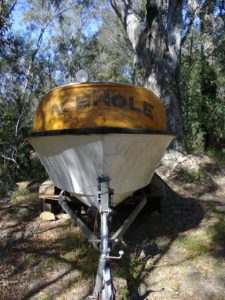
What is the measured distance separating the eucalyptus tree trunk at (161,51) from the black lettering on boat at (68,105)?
427cm

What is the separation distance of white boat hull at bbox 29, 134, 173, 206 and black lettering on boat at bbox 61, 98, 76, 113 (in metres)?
0.34

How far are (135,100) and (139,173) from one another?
77cm

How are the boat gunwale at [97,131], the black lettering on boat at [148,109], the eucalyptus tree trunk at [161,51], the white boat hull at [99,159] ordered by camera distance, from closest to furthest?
1. the boat gunwale at [97,131]
2. the white boat hull at [99,159]
3. the black lettering on boat at [148,109]
4. the eucalyptus tree trunk at [161,51]

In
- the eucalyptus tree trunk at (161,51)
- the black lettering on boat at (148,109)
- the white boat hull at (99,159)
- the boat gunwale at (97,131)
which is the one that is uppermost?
the eucalyptus tree trunk at (161,51)

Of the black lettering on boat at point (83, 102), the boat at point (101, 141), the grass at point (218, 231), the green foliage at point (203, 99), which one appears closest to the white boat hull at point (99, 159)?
the boat at point (101, 141)

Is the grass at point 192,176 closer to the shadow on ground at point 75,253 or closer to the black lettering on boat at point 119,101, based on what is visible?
the shadow on ground at point 75,253

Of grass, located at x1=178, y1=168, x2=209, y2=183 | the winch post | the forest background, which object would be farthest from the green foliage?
the winch post

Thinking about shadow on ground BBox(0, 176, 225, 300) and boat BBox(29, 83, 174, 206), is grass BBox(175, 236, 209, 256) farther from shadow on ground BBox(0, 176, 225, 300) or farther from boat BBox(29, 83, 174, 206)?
boat BBox(29, 83, 174, 206)

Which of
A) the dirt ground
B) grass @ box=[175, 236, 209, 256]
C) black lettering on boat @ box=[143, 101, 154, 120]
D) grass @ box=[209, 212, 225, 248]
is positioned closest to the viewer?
the dirt ground

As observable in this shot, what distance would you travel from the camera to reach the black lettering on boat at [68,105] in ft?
13.9

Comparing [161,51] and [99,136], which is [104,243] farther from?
[161,51]

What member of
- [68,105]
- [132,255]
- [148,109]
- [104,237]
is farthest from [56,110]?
[132,255]

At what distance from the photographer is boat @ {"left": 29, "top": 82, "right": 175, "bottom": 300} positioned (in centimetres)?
391

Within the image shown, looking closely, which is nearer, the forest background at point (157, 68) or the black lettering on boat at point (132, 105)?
the black lettering on boat at point (132, 105)
